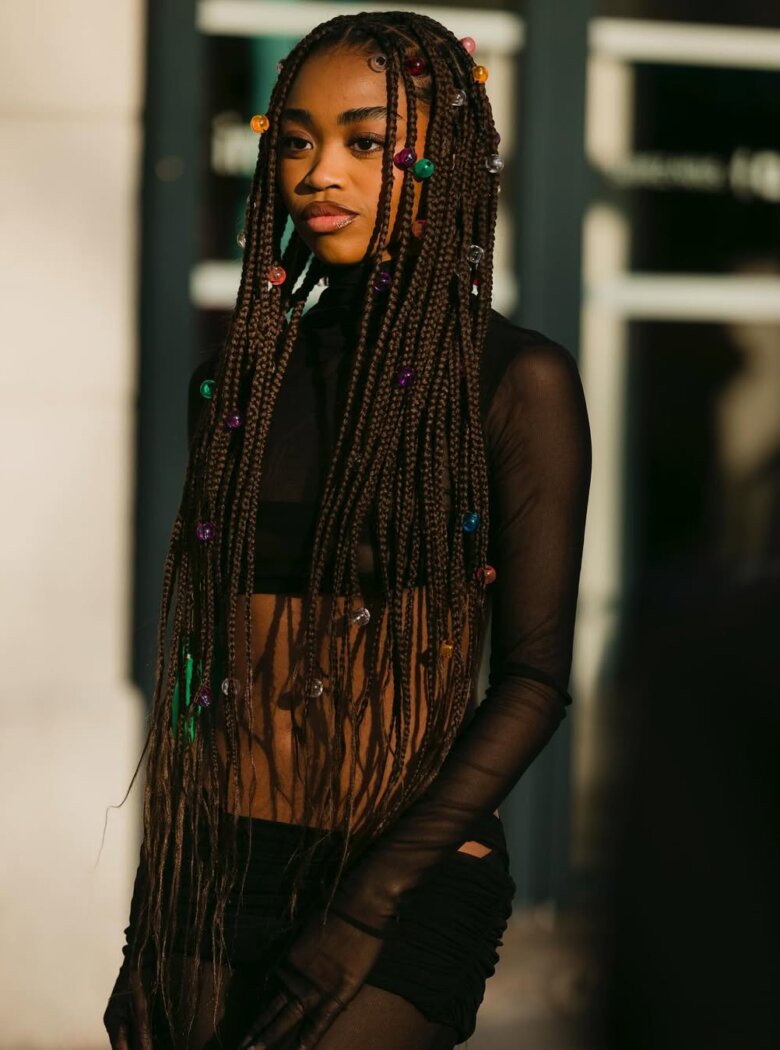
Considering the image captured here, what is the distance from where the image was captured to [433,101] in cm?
235

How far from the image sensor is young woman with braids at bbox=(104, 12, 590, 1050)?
2.22m

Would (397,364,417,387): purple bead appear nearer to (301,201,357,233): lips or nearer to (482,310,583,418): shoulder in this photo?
(482,310,583,418): shoulder

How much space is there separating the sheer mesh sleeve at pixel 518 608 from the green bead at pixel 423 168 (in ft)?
0.85

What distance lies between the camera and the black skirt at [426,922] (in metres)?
2.19

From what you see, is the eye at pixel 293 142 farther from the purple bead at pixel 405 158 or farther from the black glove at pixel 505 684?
the black glove at pixel 505 684

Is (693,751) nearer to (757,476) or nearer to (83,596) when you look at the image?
(83,596)

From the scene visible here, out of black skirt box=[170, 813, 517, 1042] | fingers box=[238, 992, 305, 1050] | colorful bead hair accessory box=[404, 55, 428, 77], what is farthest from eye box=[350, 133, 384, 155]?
fingers box=[238, 992, 305, 1050]

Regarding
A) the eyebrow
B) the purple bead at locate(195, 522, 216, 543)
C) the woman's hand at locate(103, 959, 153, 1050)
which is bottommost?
the woman's hand at locate(103, 959, 153, 1050)

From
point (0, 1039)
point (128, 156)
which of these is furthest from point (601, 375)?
point (0, 1039)

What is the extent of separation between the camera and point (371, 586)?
234cm

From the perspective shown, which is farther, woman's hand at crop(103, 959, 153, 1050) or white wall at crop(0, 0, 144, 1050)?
white wall at crop(0, 0, 144, 1050)

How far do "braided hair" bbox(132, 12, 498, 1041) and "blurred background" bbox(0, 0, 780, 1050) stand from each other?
5.35 ft

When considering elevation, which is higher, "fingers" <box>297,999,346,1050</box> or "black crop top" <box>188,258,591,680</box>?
"black crop top" <box>188,258,591,680</box>

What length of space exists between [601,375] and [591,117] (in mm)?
874
